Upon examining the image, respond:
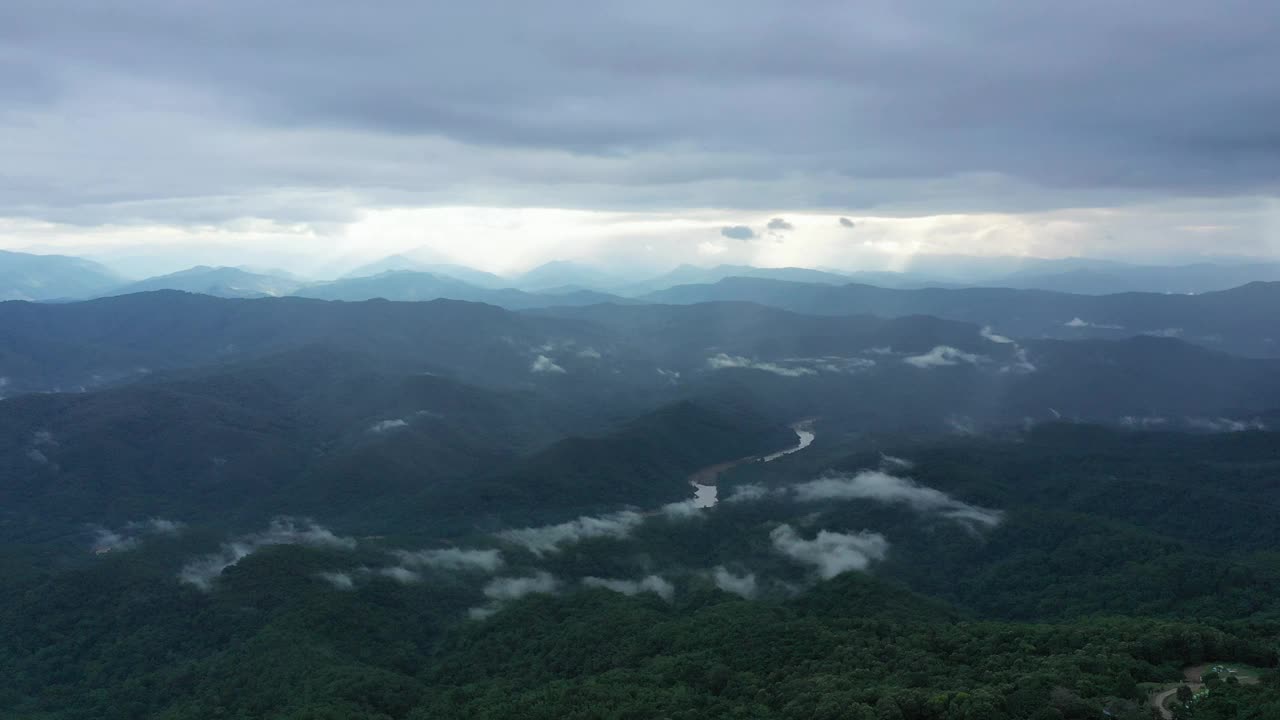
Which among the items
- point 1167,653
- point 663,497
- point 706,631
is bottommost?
point 663,497

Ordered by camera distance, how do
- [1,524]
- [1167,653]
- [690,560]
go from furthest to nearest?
[1,524]
[690,560]
[1167,653]

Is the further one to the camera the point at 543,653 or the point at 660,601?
the point at 660,601

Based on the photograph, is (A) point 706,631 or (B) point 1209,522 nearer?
(A) point 706,631

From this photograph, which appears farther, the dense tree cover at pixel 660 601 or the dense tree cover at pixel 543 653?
the dense tree cover at pixel 660 601

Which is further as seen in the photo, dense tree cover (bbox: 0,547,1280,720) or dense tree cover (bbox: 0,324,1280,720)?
dense tree cover (bbox: 0,324,1280,720)

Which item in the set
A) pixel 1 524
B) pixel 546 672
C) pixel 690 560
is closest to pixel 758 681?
pixel 546 672

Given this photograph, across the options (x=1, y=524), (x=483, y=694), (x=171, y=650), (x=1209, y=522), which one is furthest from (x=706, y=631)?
(x=1, y=524)

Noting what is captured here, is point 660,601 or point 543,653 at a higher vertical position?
point 543,653

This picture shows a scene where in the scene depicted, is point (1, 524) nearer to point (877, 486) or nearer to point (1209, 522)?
point (877, 486)

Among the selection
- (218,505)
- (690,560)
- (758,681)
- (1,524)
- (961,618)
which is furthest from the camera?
(218,505)

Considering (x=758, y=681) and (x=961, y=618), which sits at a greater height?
(x=758, y=681)

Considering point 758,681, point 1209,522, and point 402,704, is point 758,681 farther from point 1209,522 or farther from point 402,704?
point 1209,522
